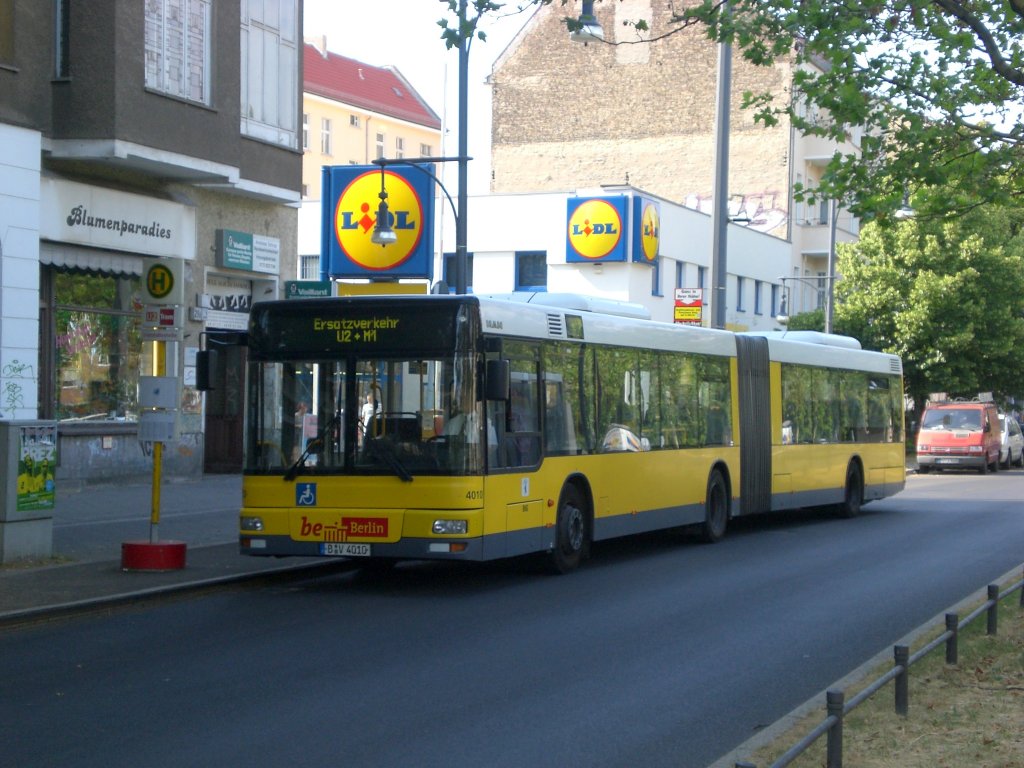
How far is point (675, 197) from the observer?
5638 centimetres

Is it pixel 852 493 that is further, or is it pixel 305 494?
pixel 852 493

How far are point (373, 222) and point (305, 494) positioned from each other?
1228 centimetres

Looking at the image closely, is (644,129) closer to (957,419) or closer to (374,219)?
(957,419)

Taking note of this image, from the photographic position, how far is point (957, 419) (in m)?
41.6

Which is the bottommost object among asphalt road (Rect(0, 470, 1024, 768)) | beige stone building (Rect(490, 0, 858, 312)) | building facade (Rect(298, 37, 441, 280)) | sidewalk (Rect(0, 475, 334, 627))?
asphalt road (Rect(0, 470, 1024, 768))

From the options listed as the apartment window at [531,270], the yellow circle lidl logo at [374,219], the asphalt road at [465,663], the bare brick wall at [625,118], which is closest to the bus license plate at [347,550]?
the asphalt road at [465,663]

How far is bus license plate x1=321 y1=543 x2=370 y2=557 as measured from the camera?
42.5ft

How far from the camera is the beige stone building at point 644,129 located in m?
56.0

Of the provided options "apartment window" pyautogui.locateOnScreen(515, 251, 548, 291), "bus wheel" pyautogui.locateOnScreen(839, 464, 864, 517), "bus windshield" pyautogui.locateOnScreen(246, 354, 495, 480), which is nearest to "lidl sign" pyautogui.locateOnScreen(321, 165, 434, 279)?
"bus wheel" pyautogui.locateOnScreen(839, 464, 864, 517)

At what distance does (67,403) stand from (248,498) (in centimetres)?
1041

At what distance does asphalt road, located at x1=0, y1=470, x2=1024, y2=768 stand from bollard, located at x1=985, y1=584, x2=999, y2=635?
0.83 meters

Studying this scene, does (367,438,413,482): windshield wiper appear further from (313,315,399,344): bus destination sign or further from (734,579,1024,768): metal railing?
(734,579,1024,768): metal railing

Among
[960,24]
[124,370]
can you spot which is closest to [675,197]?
[124,370]

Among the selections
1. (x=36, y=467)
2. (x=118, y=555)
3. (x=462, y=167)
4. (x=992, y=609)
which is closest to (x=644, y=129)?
(x=462, y=167)
